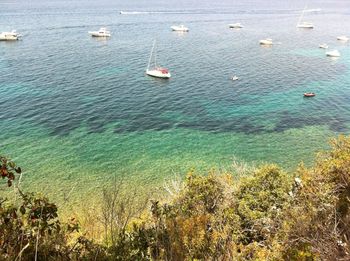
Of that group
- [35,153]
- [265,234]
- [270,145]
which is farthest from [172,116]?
[265,234]

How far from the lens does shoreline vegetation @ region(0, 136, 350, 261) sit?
8766mm

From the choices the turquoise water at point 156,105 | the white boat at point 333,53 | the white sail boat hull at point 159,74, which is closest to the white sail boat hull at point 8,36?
the turquoise water at point 156,105

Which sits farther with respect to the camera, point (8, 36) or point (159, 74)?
point (8, 36)

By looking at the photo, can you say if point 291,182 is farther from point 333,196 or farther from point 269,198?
point 333,196

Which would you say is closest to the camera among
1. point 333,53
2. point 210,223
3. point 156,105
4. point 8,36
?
point 210,223

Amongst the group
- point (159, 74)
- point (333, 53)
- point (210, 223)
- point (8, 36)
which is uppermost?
point (210, 223)

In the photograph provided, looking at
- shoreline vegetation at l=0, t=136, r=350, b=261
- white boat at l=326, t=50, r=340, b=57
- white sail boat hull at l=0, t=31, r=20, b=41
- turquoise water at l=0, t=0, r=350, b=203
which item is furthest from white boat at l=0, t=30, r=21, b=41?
white boat at l=326, t=50, r=340, b=57

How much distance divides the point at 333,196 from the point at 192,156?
21.3 meters

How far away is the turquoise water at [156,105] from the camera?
36.7 m

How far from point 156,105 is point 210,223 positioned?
121ft

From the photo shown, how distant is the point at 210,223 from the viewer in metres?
16.7

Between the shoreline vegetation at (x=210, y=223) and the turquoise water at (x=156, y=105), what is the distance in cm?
1071

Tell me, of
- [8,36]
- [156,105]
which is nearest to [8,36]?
[8,36]

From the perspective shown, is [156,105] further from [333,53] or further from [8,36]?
[8,36]
